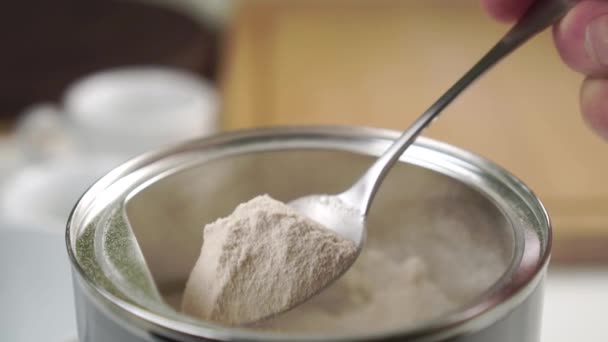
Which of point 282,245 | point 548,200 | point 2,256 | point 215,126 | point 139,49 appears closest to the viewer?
point 282,245

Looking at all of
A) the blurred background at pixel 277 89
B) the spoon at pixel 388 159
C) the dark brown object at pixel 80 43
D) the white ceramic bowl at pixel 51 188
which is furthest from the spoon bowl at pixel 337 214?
the dark brown object at pixel 80 43

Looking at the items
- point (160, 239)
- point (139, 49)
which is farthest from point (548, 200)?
point (139, 49)

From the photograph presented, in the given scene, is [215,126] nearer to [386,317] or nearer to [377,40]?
[377,40]

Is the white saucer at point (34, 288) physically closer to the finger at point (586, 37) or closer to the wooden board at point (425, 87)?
the finger at point (586, 37)

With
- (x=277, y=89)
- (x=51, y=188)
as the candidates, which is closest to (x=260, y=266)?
(x=51, y=188)

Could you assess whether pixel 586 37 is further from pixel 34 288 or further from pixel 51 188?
pixel 51 188

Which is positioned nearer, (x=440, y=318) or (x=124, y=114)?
(x=440, y=318)

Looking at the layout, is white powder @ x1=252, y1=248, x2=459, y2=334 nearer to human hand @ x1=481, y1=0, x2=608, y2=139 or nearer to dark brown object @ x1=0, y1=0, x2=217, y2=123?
human hand @ x1=481, y1=0, x2=608, y2=139
